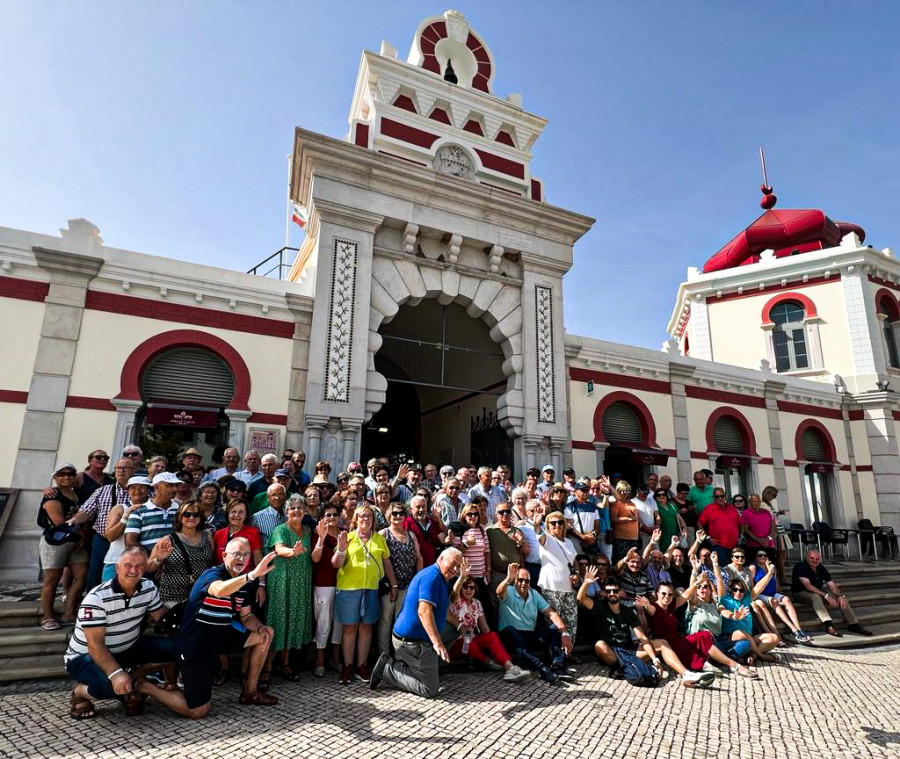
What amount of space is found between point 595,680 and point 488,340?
8621 mm

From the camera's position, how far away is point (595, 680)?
18.6 feet

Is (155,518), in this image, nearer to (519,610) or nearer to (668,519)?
(519,610)

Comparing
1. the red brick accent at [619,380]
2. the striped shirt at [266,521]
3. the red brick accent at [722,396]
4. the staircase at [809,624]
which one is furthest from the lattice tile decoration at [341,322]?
the red brick accent at [722,396]

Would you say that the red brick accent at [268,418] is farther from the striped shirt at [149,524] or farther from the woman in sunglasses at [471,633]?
the woman in sunglasses at [471,633]

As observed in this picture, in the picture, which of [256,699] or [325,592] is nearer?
[256,699]

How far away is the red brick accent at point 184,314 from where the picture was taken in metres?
8.87

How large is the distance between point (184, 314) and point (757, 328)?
62.4 feet

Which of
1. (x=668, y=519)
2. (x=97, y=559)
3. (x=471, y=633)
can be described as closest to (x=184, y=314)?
(x=97, y=559)

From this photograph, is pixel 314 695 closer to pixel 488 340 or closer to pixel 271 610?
pixel 271 610

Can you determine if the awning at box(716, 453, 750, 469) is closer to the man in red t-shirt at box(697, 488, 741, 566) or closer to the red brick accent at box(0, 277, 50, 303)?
the man in red t-shirt at box(697, 488, 741, 566)

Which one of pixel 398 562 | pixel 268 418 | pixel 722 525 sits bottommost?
pixel 398 562

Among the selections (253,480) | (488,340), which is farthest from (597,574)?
(488,340)

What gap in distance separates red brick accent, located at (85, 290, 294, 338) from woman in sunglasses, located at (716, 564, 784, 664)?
813cm

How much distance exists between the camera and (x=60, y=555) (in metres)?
5.52
